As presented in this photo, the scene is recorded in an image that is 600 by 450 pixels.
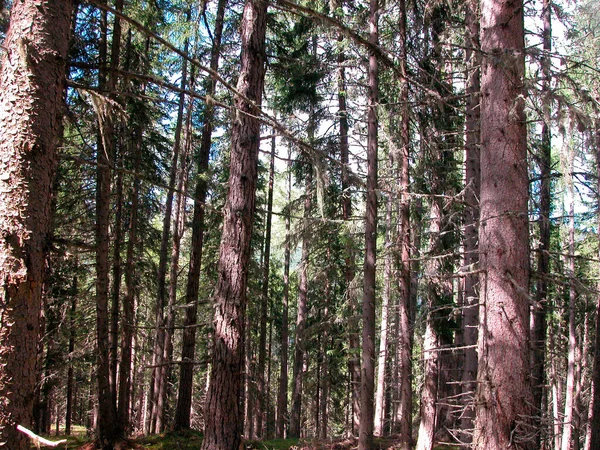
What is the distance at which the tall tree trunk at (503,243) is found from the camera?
4.62m

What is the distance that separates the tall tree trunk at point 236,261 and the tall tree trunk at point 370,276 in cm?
375

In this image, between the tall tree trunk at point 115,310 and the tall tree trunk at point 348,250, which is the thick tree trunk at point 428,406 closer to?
the tall tree trunk at point 348,250

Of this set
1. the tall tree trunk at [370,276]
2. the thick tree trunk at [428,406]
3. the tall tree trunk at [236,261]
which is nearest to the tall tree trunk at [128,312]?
the tall tree trunk at [370,276]

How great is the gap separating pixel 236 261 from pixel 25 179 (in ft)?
9.16

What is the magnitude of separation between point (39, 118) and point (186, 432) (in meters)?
9.87

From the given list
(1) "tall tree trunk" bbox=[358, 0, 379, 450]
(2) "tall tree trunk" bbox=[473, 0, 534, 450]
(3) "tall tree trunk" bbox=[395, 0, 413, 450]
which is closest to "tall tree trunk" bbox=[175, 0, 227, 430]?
(1) "tall tree trunk" bbox=[358, 0, 379, 450]

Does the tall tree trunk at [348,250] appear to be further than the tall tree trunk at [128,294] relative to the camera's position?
Yes

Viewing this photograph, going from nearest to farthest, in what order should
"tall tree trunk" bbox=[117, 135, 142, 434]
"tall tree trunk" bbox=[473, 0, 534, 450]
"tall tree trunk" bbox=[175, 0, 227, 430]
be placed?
1. "tall tree trunk" bbox=[473, 0, 534, 450]
2. "tall tree trunk" bbox=[117, 135, 142, 434]
3. "tall tree trunk" bbox=[175, 0, 227, 430]

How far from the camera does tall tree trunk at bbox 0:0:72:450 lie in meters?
2.56

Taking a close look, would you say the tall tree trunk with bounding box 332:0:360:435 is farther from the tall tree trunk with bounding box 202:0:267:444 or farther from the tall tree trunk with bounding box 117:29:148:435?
the tall tree trunk with bounding box 117:29:148:435

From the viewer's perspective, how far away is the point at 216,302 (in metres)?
5.18

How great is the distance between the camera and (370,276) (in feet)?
30.5

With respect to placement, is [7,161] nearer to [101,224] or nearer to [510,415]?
[510,415]

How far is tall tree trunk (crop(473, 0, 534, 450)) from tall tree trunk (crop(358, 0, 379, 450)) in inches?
139
